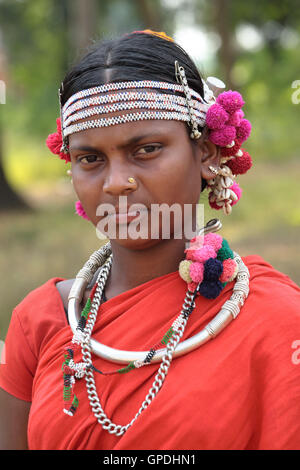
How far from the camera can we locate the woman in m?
1.74

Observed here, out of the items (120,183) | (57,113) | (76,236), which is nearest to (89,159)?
(120,183)

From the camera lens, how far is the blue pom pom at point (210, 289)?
1910mm

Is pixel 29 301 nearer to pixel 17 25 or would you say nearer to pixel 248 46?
pixel 17 25

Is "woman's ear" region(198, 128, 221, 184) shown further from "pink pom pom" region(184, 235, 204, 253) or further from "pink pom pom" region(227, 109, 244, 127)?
"pink pom pom" region(184, 235, 204, 253)

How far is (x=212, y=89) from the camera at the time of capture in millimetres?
2141

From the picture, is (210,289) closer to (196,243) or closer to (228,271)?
(228,271)

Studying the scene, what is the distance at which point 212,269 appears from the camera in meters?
1.91

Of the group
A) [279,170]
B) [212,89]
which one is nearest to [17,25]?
[279,170]

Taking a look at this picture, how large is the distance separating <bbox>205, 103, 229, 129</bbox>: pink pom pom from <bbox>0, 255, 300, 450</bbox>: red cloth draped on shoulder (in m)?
0.55

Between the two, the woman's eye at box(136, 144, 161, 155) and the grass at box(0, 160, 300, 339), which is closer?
the woman's eye at box(136, 144, 161, 155)

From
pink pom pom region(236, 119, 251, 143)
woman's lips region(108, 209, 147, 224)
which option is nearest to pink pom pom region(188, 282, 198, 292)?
woman's lips region(108, 209, 147, 224)

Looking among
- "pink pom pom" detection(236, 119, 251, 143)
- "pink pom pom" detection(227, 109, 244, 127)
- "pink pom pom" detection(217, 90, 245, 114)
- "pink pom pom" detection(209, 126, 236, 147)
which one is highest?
"pink pom pom" detection(217, 90, 245, 114)

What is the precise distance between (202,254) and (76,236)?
23.2ft

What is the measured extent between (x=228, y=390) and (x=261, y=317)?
26 centimetres
